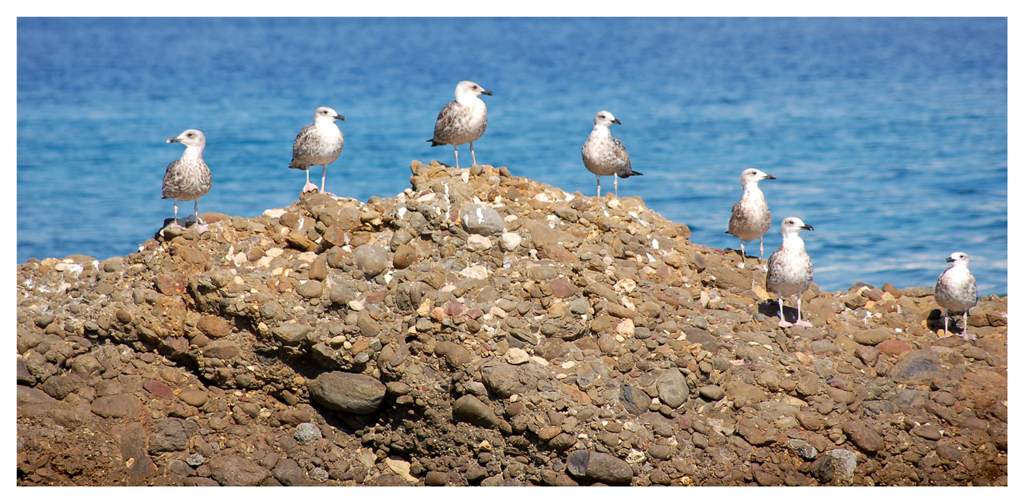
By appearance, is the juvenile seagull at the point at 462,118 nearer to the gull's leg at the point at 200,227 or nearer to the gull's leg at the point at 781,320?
the gull's leg at the point at 200,227

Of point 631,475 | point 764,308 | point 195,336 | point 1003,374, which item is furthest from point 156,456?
point 1003,374

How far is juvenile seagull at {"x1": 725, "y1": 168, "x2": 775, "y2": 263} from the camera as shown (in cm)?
812

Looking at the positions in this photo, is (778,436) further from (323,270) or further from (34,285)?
(34,285)

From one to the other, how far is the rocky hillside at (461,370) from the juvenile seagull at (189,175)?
13.5 inches

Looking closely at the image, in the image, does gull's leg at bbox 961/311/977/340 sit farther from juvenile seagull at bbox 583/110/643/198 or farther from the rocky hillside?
juvenile seagull at bbox 583/110/643/198

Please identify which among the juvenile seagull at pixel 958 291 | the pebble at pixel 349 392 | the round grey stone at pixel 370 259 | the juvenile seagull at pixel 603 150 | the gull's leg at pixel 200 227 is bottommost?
the pebble at pixel 349 392

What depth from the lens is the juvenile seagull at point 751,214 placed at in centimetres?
812

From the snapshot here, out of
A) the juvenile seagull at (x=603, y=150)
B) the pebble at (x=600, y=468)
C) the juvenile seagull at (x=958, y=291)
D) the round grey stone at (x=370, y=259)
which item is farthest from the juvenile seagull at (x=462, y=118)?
the juvenile seagull at (x=958, y=291)

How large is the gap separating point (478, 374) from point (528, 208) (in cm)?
213

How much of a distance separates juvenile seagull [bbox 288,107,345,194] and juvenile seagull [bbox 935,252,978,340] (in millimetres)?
5953

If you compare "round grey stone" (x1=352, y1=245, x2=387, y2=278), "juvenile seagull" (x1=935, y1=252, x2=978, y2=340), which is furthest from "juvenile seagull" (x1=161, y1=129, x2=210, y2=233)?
Result: "juvenile seagull" (x1=935, y1=252, x2=978, y2=340)

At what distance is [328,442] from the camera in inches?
267

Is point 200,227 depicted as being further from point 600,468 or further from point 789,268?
point 789,268

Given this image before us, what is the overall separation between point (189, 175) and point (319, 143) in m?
1.28
